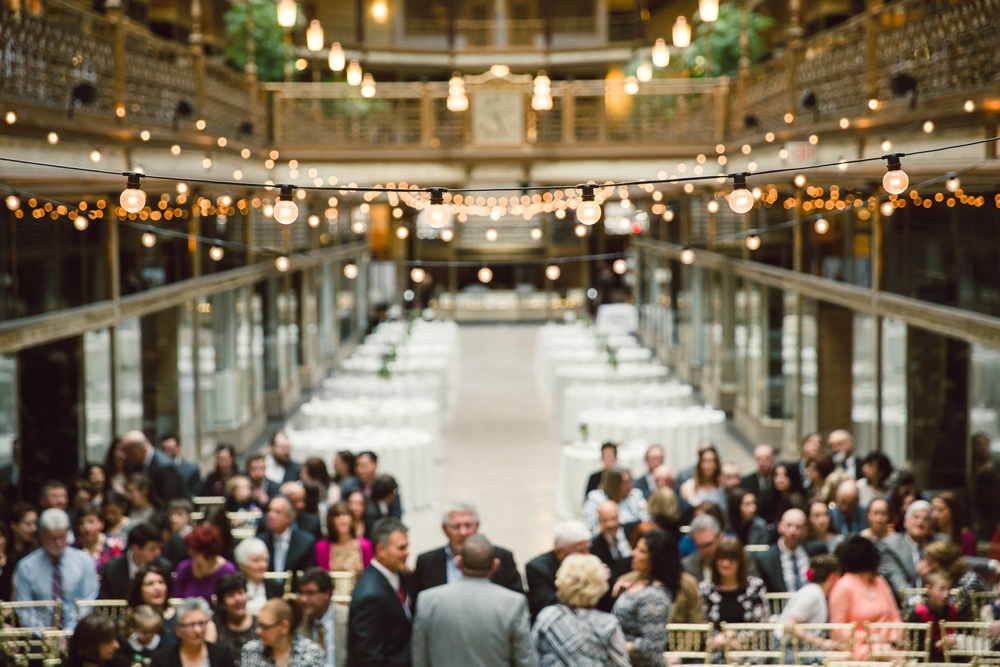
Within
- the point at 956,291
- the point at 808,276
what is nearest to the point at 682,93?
the point at 808,276

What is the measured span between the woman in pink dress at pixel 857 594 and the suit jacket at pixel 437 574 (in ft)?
5.90

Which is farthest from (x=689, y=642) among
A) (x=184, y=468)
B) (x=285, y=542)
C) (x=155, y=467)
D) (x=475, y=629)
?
(x=184, y=468)

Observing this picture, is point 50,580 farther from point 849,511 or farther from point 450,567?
point 849,511

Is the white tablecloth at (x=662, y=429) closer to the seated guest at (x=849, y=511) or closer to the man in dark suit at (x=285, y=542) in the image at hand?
the seated guest at (x=849, y=511)

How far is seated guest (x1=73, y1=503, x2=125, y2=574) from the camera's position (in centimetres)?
777

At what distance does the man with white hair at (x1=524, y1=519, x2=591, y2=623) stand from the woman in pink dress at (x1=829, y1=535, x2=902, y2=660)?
144 cm

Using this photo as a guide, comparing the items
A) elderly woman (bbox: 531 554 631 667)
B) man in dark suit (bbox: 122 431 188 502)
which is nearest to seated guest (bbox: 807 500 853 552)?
elderly woman (bbox: 531 554 631 667)

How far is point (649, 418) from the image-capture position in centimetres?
1382

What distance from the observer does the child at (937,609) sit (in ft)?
21.5

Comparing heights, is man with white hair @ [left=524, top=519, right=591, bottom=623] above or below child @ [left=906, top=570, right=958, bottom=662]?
above

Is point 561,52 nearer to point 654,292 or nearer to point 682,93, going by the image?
point 654,292

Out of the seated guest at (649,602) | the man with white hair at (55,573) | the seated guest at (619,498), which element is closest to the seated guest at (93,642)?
the man with white hair at (55,573)

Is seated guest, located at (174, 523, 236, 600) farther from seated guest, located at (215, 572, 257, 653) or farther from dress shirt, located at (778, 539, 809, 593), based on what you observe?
dress shirt, located at (778, 539, 809, 593)

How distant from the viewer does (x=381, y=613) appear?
5.79 meters
